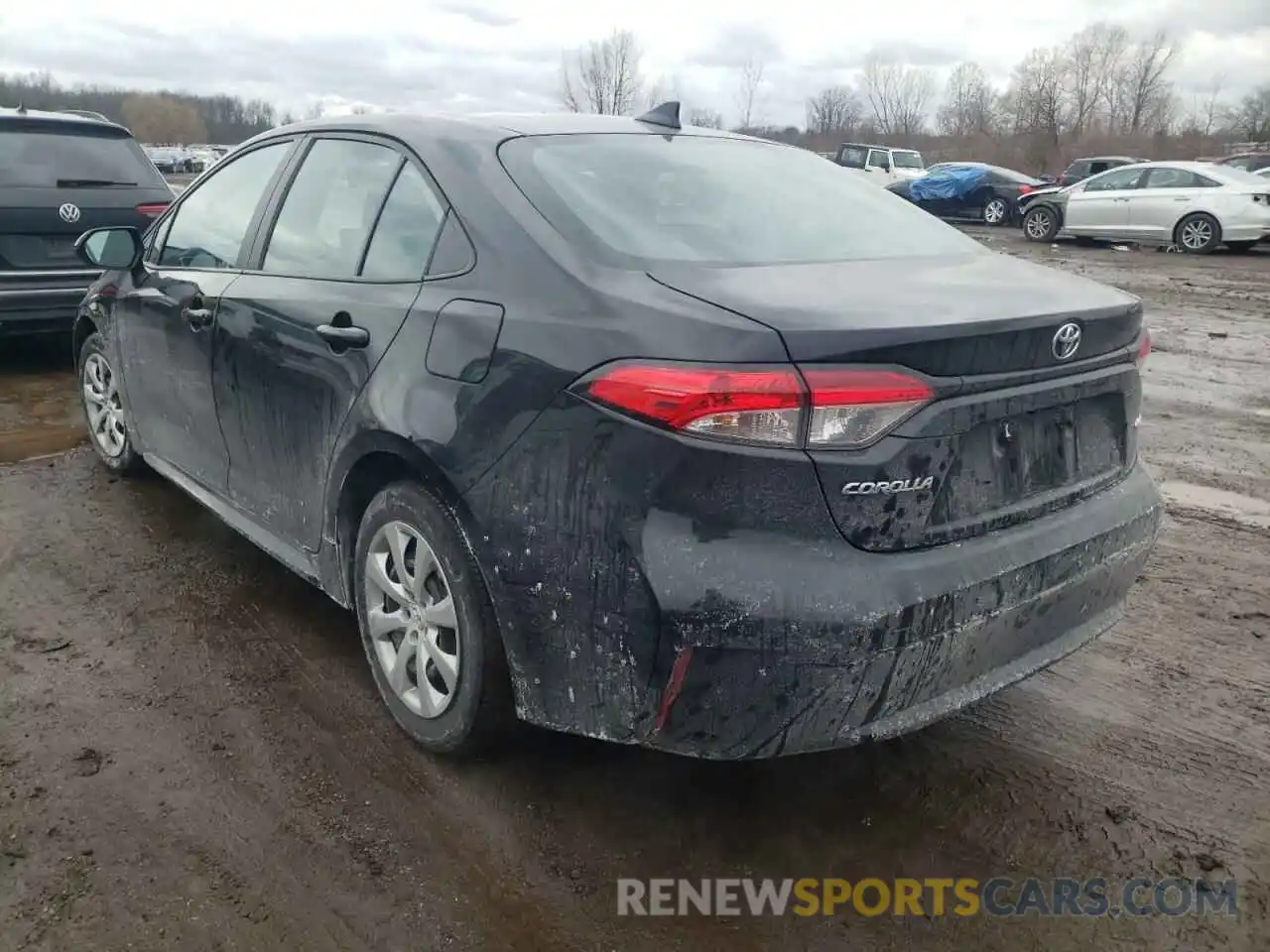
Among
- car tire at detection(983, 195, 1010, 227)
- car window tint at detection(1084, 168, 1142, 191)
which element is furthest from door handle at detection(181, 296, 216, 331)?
car tire at detection(983, 195, 1010, 227)

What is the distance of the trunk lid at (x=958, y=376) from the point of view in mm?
2072

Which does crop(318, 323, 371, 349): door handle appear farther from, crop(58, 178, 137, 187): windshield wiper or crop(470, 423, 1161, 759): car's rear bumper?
crop(58, 178, 137, 187): windshield wiper

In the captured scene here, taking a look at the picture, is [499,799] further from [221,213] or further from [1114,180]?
[1114,180]

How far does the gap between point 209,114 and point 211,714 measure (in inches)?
3729

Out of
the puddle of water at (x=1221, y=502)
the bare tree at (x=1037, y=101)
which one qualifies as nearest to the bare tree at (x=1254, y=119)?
the bare tree at (x=1037, y=101)

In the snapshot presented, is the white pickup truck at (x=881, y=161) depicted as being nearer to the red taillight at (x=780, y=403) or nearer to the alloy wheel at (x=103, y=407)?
the alloy wheel at (x=103, y=407)

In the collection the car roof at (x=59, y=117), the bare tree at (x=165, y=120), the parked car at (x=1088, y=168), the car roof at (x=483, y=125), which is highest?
the bare tree at (x=165, y=120)

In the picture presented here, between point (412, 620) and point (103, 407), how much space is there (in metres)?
3.06

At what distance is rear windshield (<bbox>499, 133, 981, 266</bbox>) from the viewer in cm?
253

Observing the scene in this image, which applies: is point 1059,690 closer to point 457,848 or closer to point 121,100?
point 457,848

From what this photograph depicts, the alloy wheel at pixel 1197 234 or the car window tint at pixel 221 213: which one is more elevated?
the car window tint at pixel 221 213

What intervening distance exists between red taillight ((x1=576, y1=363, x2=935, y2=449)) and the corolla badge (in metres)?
0.08

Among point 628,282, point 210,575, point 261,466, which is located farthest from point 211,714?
point 628,282

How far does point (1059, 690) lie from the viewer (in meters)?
3.20
